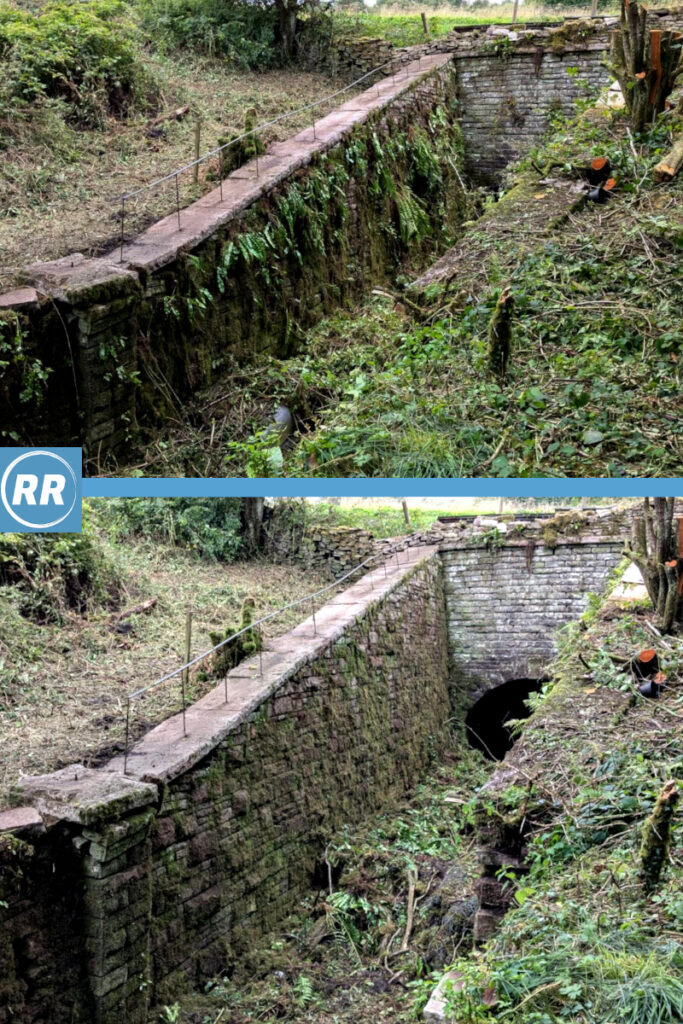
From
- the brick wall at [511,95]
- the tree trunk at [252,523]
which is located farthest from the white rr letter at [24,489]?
the brick wall at [511,95]

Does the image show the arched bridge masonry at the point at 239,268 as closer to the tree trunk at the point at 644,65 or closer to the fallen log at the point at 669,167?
the tree trunk at the point at 644,65

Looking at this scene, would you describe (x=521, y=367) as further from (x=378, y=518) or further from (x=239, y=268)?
(x=378, y=518)

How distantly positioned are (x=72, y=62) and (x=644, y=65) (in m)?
6.44

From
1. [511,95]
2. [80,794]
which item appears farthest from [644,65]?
[80,794]

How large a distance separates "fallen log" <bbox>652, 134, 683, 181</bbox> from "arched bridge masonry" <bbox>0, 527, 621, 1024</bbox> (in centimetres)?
513

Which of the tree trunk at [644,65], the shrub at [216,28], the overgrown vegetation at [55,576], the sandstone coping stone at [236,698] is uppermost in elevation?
the shrub at [216,28]

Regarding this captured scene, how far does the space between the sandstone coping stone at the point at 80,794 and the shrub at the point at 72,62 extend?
7821 mm

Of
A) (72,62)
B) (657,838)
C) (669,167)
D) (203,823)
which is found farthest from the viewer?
(72,62)

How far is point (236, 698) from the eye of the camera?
8594 mm

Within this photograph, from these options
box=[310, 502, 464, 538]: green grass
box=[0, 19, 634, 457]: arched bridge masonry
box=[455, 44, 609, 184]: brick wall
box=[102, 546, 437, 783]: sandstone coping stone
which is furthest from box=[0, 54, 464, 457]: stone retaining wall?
box=[310, 502, 464, 538]: green grass

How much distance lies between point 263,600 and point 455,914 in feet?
14.1

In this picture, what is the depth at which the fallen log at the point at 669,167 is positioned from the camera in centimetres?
974

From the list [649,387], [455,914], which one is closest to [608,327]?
[649,387]

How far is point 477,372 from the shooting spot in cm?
761
